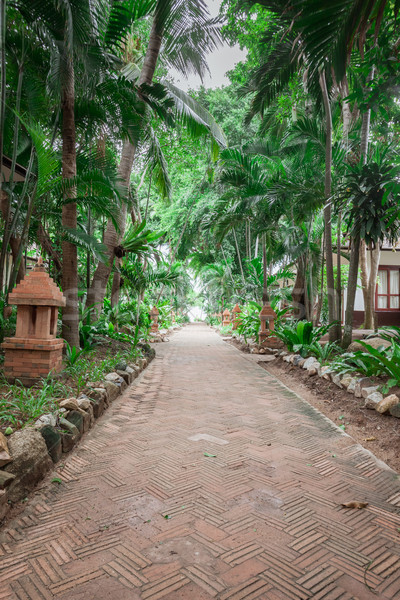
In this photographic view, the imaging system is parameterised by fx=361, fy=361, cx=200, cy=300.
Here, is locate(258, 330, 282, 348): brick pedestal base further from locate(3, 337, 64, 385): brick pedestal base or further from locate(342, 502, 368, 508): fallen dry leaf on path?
locate(342, 502, 368, 508): fallen dry leaf on path

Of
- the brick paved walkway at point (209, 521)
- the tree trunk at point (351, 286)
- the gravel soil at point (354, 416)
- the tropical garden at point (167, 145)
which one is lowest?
the brick paved walkway at point (209, 521)

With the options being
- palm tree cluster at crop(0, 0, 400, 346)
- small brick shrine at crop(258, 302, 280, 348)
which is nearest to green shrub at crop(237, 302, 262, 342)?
small brick shrine at crop(258, 302, 280, 348)

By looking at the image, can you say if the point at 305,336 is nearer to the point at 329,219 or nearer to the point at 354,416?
the point at 329,219

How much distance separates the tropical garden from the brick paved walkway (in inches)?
37.4

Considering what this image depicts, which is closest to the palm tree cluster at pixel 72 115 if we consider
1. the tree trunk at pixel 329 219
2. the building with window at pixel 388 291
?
the tree trunk at pixel 329 219

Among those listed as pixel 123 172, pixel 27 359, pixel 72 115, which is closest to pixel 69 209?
pixel 72 115

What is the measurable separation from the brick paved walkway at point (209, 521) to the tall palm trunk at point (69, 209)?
1935mm

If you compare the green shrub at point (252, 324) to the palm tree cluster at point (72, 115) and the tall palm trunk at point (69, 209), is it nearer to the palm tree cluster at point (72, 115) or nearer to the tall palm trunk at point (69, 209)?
the palm tree cluster at point (72, 115)

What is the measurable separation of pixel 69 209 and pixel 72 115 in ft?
4.27

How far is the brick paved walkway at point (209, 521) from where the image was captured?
1.56m

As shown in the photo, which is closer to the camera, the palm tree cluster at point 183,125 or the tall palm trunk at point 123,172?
the palm tree cluster at point 183,125

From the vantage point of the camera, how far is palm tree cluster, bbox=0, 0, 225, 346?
4.47 metres

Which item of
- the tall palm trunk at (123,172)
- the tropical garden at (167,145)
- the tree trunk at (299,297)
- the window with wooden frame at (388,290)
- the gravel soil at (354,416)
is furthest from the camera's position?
the window with wooden frame at (388,290)

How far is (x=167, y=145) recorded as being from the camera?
459 inches
